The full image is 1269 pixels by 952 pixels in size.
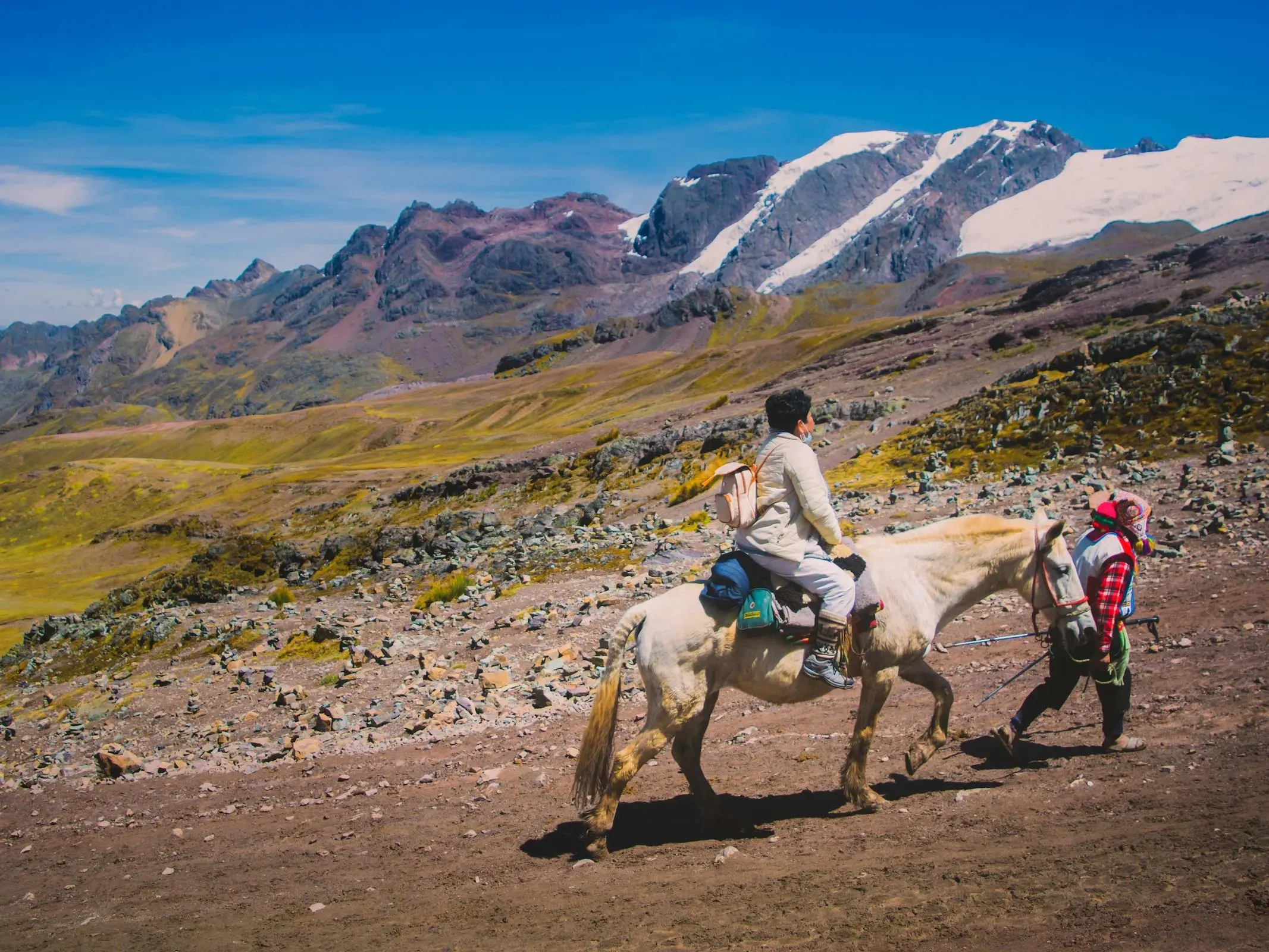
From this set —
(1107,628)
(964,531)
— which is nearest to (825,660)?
(964,531)

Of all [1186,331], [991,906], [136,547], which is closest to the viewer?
[991,906]

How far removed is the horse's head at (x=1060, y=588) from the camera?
8953 millimetres

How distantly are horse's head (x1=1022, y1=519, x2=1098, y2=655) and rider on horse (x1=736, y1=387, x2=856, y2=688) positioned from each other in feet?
7.35

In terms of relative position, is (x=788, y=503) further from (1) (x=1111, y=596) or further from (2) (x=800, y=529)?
(1) (x=1111, y=596)

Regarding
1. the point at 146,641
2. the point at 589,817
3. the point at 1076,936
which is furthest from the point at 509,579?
the point at 1076,936

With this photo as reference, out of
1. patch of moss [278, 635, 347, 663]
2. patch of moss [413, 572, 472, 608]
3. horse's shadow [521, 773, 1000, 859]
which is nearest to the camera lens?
horse's shadow [521, 773, 1000, 859]

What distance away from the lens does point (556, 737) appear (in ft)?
44.3

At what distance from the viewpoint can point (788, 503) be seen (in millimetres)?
8547

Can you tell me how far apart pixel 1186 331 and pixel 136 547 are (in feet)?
243

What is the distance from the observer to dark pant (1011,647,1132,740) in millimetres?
9156

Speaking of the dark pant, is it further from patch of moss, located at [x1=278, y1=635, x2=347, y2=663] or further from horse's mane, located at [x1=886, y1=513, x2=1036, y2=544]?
patch of moss, located at [x1=278, y1=635, x2=347, y2=663]

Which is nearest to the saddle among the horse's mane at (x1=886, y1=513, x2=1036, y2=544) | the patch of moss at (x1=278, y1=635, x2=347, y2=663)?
the horse's mane at (x1=886, y1=513, x2=1036, y2=544)

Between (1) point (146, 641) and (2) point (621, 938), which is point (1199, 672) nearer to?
(2) point (621, 938)

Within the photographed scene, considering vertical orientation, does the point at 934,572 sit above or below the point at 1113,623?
above
